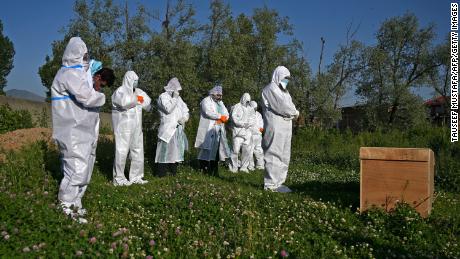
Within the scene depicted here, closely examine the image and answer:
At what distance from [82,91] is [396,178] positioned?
15.0 feet

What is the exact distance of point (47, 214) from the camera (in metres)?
5.16

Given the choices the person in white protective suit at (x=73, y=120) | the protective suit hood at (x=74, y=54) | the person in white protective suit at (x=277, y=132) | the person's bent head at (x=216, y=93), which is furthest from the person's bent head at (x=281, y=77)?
the protective suit hood at (x=74, y=54)

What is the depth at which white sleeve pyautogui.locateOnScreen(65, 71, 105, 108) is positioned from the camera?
19.9 feet

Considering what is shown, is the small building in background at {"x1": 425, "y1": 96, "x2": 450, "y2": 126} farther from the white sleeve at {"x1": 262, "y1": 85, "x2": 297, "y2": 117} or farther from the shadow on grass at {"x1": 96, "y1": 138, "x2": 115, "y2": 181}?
the white sleeve at {"x1": 262, "y1": 85, "x2": 297, "y2": 117}

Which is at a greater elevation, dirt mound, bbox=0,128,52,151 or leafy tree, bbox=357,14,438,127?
leafy tree, bbox=357,14,438,127

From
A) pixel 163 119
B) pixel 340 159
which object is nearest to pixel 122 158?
pixel 163 119

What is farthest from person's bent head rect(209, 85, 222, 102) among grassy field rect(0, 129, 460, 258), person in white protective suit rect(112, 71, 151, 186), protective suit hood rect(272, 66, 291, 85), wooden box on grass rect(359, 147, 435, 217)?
wooden box on grass rect(359, 147, 435, 217)

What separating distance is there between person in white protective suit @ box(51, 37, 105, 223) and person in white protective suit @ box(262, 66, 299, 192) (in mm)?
3677

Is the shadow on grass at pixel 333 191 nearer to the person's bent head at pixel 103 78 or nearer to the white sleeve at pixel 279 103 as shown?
the white sleeve at pixel 279 103

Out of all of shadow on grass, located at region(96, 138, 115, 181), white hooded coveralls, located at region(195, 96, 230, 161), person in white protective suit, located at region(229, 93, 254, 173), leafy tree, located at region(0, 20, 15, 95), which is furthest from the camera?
leafy tree, located at region(0, 20, 15, 95)

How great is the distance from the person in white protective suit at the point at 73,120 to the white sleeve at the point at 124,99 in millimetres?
2805

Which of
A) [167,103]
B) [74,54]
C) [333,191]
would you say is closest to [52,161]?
[167,103]

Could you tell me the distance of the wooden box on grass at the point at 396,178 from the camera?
6605 millimetres

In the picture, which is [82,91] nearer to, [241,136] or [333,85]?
[241,136]
